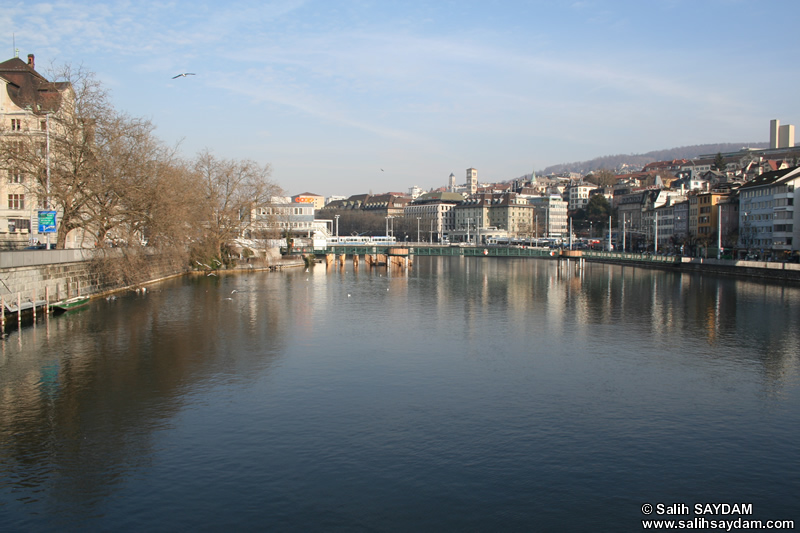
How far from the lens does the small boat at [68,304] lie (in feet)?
93.0

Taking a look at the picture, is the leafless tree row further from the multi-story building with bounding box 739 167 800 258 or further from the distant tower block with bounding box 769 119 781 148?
the distant tower block with bounding box 769 119 781 148

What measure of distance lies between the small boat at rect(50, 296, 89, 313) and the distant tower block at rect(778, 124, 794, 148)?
169 metres

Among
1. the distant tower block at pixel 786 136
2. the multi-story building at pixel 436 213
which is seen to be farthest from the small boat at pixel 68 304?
the distant tower block at pixel 786 136

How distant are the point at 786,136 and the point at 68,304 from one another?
564ft

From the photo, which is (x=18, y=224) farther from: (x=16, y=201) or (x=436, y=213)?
(x=436, y=213)

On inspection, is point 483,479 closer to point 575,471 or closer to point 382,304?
point 575,471

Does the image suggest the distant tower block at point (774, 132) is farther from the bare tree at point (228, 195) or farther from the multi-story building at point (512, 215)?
the bare tree at point (228, 195)

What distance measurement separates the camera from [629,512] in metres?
10.2

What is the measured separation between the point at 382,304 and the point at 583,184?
159401mm

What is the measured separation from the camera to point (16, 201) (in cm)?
4231

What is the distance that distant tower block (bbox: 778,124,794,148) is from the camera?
154625 mm

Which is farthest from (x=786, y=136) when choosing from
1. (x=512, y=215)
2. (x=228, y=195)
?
(x=228, y=195)

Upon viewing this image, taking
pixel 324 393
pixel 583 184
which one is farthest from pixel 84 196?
pixel 583 184

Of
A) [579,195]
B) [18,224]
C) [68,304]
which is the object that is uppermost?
[579,195]
